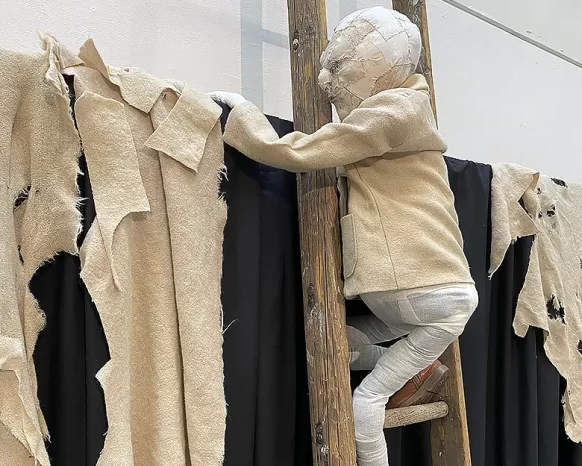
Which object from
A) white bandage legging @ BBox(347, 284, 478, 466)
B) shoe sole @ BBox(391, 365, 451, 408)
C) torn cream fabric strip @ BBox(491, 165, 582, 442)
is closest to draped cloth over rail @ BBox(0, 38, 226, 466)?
white bandage legging @ BBox(347, 284, 478, 466)

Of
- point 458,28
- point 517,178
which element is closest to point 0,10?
point 517,178

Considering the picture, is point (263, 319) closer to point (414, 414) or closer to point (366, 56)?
point (414, 414)

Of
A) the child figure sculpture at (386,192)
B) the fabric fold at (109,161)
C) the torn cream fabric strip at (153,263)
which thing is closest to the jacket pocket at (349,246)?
the child figure sculpture at (386,192)

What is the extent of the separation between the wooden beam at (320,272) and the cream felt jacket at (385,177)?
0.03 m

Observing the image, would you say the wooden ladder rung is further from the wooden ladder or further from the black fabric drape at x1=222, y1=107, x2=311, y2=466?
the black fabric drape at x1=222, y1=107, x2=311, y2=466

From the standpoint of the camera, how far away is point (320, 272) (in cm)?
102

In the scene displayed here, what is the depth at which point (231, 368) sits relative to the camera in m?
0.99

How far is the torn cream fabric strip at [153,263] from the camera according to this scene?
83 cm

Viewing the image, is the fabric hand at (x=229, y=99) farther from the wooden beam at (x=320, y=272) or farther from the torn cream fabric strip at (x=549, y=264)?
the torn cream fabric strip at (x=549, y=264)

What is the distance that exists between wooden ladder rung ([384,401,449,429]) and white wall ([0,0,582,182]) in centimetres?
66

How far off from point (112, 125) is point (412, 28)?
1.63ft

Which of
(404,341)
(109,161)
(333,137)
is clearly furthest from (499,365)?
(109,161)

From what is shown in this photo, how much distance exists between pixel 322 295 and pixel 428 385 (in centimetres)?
26

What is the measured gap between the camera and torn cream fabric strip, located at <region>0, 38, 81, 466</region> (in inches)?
31.0
